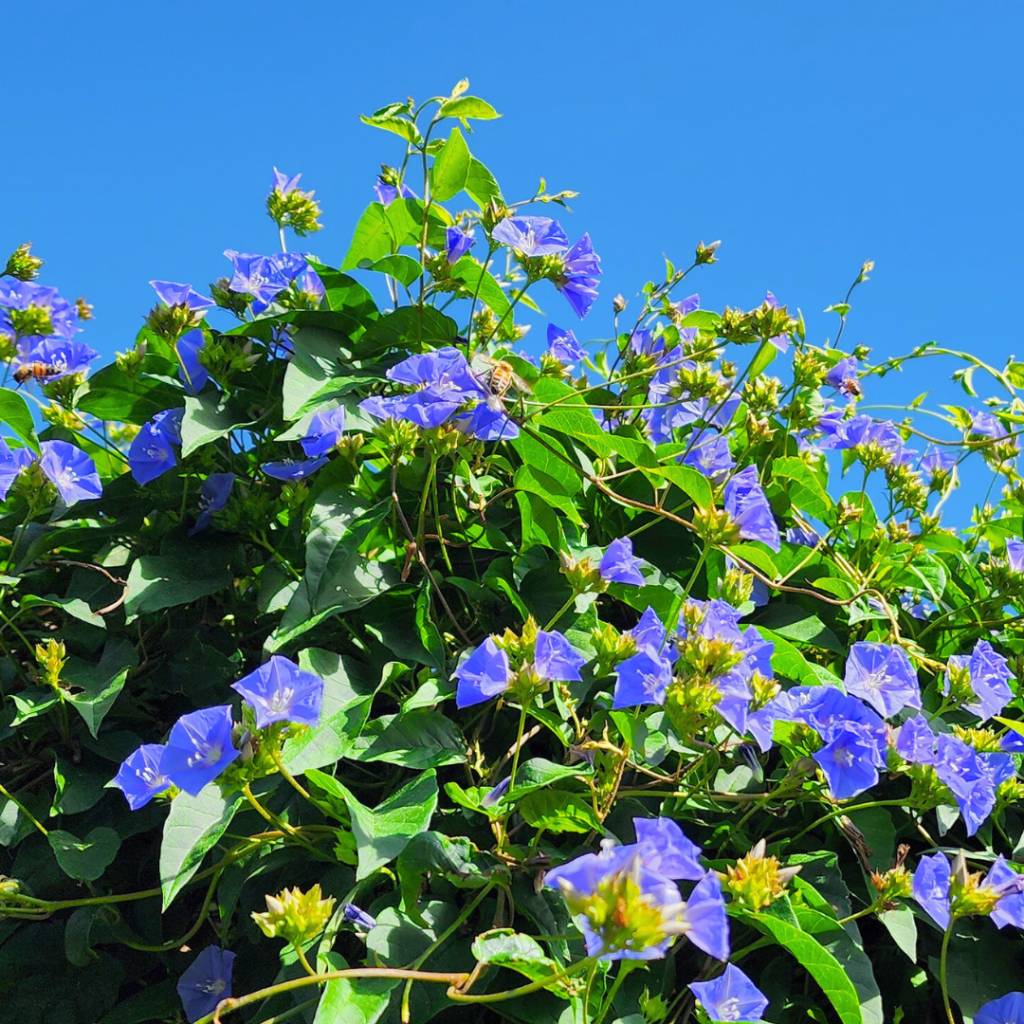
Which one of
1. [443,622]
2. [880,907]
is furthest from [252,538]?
[880,907]

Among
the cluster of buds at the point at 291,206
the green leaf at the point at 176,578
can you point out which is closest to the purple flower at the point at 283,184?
the cluster of buds at the point at 291,206

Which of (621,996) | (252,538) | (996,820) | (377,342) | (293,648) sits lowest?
(621,996)

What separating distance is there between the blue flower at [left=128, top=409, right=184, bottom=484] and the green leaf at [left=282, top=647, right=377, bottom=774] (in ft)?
1.41

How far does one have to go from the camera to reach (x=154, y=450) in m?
1.58

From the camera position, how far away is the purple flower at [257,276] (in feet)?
5.47

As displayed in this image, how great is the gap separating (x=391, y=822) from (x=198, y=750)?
9.2 inches

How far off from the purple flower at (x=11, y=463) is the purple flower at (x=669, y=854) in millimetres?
1186

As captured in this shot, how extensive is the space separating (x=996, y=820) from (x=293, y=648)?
1.13 metres

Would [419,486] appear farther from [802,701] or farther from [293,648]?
[802,701]

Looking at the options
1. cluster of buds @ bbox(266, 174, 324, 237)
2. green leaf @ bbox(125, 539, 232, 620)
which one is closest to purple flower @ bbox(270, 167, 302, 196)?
cluster of buds @ bbox(266, 174, 324, 237)

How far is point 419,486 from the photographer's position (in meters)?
Result: 1.57

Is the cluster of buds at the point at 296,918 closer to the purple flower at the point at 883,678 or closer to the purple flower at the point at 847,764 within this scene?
the purple flower at the point at 847,764

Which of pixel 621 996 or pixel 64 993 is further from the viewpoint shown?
pixel 64 993

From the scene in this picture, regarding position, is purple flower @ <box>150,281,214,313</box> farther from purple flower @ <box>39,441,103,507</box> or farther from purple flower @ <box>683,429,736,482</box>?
purple flower @ <box>683,429,736,482</box>
